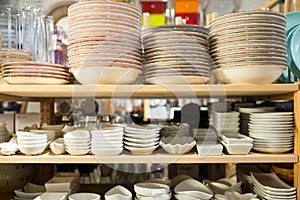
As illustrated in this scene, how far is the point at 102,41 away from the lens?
3.13 feet

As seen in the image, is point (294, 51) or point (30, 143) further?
point (294, 51)

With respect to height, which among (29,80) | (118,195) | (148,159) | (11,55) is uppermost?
(11,55)

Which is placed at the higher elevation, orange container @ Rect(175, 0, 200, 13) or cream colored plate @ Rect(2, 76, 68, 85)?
orange container @ Rect(175, 0, 200, 13)

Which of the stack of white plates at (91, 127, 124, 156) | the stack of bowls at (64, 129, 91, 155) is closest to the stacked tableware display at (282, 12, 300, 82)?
the stack of white plates at (91, 127, 124, 156)

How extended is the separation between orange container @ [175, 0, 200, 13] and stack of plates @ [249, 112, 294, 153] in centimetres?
173

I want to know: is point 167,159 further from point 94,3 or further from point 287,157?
point 94,3

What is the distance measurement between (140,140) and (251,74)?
0.44 metres

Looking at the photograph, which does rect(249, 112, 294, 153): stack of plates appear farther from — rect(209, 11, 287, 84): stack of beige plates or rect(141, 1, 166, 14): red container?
rect(141, 1, 166, 14): red container

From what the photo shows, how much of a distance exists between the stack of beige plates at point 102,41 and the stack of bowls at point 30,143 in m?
0.27

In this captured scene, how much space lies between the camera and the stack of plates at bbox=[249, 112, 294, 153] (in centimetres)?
102

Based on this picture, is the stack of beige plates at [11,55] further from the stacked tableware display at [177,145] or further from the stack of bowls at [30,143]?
the stacked tableware display at [177,145]

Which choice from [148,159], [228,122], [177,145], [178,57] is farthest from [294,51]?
[148,159]

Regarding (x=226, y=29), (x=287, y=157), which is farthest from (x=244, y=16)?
(x=287, y=157)

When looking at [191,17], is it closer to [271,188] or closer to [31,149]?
[271,188]
